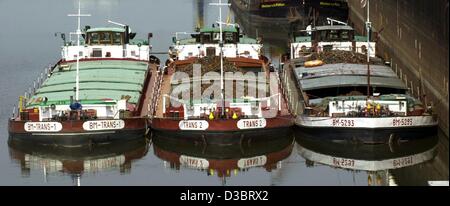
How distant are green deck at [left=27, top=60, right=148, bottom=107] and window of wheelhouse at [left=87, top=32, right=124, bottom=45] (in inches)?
75.6

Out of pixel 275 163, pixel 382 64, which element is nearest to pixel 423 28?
pixel 382 64

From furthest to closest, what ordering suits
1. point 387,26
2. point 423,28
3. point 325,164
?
point 387,26 < point 423,28 < point 325,164

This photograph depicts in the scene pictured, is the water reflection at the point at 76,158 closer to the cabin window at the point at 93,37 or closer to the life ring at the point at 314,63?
the life ring at the point at 314,63

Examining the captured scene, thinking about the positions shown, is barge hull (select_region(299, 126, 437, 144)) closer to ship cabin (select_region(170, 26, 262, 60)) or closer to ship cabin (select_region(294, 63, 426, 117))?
ship cabin (select_region(294, 63, 426, 117))

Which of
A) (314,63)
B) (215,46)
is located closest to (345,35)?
(314,63)

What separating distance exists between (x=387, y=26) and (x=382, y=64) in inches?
492

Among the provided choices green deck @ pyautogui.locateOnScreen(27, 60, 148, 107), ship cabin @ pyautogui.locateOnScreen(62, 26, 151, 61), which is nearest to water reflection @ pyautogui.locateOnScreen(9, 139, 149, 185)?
green deck @ pyautogui.locateOnScreen(27, 60, 148, 107)

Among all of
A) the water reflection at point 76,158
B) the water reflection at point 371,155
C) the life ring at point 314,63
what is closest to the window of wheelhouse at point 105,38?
the life ring at point 314,63

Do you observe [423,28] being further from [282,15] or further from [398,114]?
[282,15]

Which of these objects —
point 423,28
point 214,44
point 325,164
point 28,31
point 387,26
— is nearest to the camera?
point 325,164

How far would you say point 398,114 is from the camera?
1566 inches

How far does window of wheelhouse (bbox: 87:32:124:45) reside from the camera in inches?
2058

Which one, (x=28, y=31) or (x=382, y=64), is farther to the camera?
(x=28, y=31)

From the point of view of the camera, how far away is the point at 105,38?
52.5 meters
